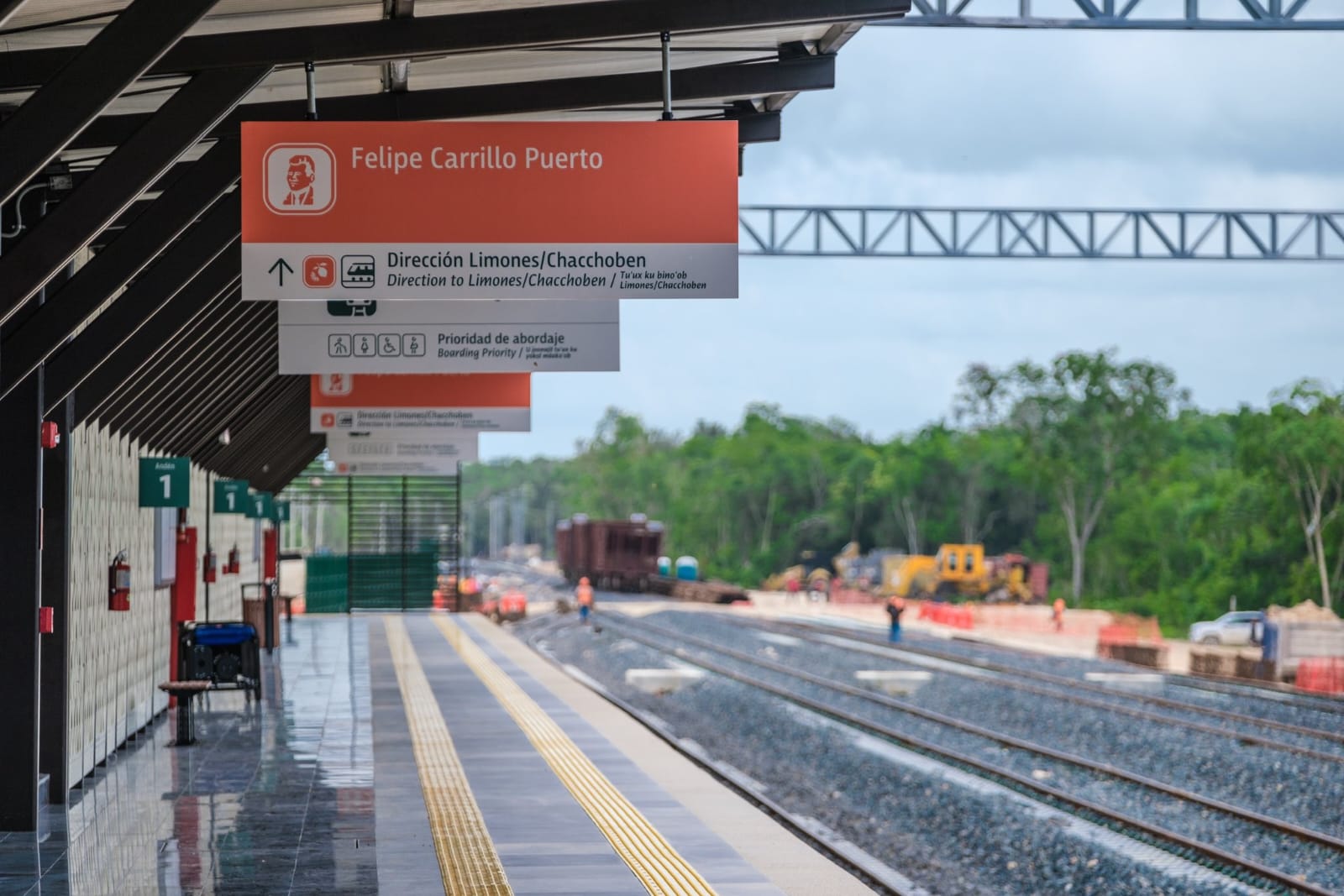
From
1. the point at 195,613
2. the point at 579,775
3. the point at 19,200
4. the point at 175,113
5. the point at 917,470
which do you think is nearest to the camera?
the point at 175,113

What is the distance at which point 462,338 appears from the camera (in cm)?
987

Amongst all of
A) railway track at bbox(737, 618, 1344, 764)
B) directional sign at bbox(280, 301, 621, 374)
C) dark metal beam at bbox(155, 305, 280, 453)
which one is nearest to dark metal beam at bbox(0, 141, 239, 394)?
directional sign at bbox(280, 301, 621, 374)

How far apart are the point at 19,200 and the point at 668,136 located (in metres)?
4.10

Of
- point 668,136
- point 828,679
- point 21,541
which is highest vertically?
point 668,136

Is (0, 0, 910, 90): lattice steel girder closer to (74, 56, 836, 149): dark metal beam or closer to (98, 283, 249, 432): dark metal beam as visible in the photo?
(74, 56, 836, 149): dark metal beam

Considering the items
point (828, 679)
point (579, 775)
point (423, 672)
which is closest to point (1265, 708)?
point (828, 679)

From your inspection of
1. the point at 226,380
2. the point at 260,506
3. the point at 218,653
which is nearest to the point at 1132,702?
the point at 260,506

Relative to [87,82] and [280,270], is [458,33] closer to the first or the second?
[280,270]

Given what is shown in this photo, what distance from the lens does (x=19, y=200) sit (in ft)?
31.1

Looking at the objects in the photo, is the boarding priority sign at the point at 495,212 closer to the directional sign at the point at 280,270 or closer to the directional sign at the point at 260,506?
the directional sign at the point at 280,270

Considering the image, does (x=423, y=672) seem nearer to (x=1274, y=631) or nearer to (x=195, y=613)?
(x=195, y=613)

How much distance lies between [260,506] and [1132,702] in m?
13.0

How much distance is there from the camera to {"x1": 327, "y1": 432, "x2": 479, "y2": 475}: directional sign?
2083cm

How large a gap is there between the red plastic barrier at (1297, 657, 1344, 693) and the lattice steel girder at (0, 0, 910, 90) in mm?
20023
